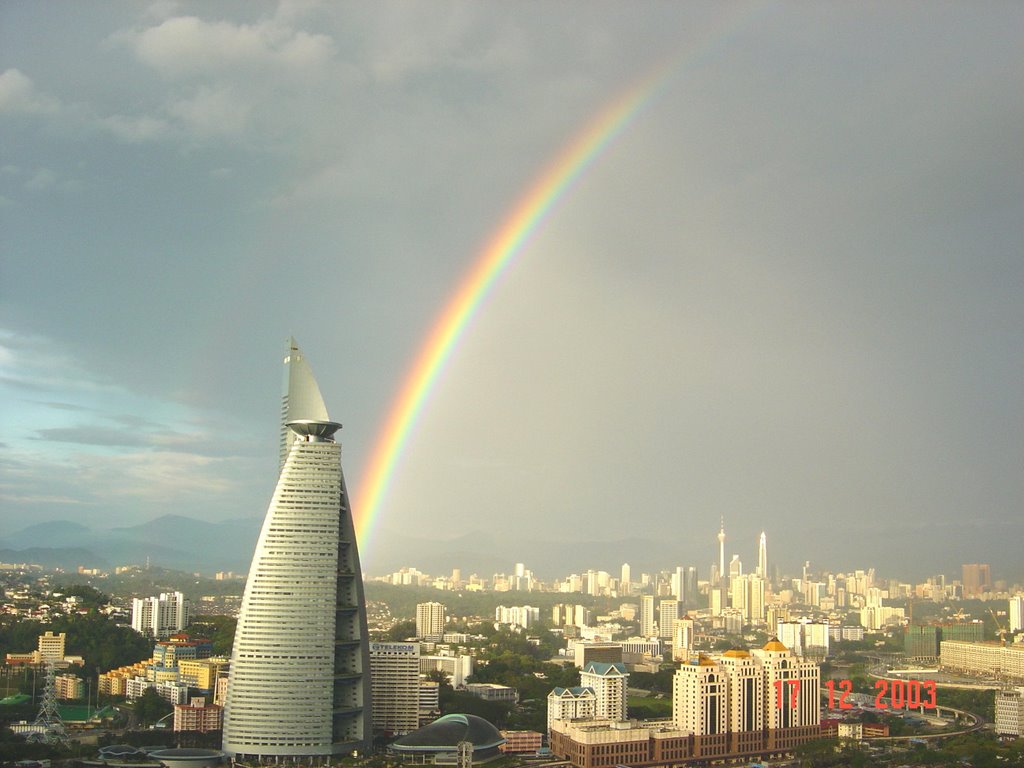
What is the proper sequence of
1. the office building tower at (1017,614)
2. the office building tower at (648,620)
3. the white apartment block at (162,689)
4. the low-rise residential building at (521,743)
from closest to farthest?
the low-rise residential building at (521,743) < the white apartment block at (162,689) < the office building tower at (1017,614) < the office building tower at (648,620)

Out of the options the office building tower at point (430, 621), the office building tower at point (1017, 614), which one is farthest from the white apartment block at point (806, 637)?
the office building tower at point (430, 621)

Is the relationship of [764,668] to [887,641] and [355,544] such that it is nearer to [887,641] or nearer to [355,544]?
[355,544]

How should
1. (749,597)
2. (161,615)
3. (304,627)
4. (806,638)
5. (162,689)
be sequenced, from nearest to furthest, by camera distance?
1. (304,627)
2. (162,689)
3. (161,615)
4. (806,638)
5. (749,597)

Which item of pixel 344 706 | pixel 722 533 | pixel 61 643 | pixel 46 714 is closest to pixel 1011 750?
pixel 344 706

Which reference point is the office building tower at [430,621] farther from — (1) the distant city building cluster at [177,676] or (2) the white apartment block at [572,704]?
(2) the white apartment block at [572,704]

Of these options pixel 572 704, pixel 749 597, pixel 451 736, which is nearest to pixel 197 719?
pixel 451 736

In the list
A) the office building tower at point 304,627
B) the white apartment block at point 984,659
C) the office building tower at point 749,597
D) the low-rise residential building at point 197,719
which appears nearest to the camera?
the office building tower at point 304,627

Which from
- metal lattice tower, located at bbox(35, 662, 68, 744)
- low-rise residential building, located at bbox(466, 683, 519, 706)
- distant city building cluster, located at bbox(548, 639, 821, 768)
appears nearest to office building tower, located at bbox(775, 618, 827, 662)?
low-rise residential building, located at bbox(466, 683, 519, 706)

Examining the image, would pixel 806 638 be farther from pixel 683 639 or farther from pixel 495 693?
pixel 495 693
